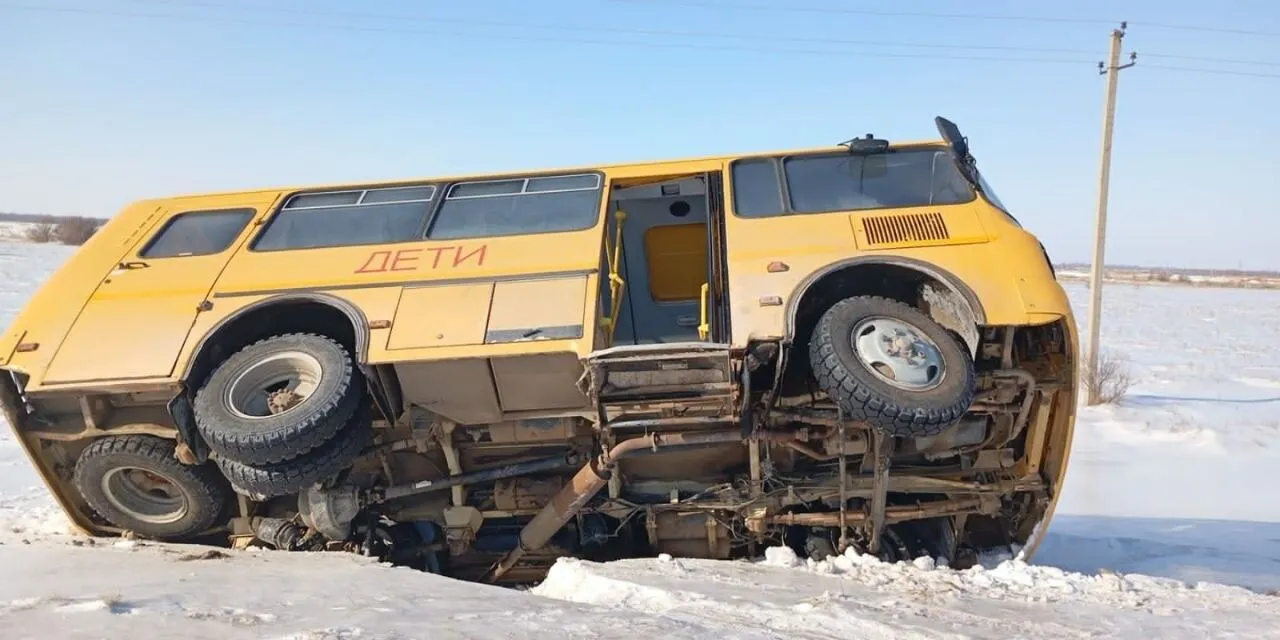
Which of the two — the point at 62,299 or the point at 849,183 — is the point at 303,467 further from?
the point at 849,183

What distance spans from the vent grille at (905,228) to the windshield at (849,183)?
0.15 meters

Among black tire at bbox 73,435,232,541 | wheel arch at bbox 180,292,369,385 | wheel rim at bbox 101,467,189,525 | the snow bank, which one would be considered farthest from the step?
wheel rim at bbox 101,467,189,525

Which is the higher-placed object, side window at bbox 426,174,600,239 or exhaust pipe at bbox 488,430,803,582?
side window at bbox 426,174,600,239

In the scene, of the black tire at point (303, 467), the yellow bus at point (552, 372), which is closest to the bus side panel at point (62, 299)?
the yellow bus at point (552, 372)

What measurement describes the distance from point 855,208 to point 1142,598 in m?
2.71

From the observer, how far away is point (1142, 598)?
473 centimetres

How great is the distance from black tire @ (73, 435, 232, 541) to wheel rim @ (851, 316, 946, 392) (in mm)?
4187

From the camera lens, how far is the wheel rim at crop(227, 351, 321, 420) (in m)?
4.89

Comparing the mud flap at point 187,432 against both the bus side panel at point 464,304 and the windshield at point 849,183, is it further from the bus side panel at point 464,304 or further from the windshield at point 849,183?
the windshield at point 849,183

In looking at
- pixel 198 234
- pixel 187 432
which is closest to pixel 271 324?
pixel 187 432

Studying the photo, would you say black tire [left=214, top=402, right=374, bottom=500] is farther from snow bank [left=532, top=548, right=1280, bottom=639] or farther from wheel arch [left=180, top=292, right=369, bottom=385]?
snow bank [left=532, top=548, right=1280, bottom=639]

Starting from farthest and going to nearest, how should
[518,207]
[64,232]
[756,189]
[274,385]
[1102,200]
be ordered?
[64,232] < [1102,200] < [518,207] < [756,189] < [274,385]

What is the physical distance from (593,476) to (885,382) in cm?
178

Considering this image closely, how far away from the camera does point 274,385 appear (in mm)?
5082
